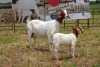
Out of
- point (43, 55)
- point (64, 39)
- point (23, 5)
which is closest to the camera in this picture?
point (64, 39)

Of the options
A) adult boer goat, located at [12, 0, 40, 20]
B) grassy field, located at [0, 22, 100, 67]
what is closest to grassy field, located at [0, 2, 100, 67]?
grassy field, located at [0, 22, 100, 67]

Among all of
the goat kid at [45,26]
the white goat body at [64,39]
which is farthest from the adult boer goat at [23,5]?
the white goat body at [64,39]

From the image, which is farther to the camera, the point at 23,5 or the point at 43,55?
the point at 23,5

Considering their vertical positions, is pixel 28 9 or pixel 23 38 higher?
pixel 28 9

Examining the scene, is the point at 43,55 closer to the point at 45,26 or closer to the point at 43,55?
the point at 43,55

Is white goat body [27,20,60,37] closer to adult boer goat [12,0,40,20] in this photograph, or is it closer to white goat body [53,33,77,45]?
white goat body [53,33,77,45]

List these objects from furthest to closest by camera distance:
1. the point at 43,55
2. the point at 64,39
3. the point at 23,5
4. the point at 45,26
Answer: the point at 23,5 < the point at 45,26 < the point at 43,55 < the point at 64,39

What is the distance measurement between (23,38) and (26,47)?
8.34 ft

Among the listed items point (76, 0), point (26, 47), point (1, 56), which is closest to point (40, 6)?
point (76, 0)

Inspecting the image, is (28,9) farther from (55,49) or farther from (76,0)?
(55,49)

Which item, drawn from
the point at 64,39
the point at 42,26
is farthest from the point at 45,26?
the point at 64,39

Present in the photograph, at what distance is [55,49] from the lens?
31.3ft

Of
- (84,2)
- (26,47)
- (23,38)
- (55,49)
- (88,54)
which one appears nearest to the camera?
(55,49)

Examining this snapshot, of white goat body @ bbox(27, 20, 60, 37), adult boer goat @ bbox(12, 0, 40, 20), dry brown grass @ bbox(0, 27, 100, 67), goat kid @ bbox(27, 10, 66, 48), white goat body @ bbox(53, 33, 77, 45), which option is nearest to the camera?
dry brown grass @ bbox(0, 27, 100, 67)
